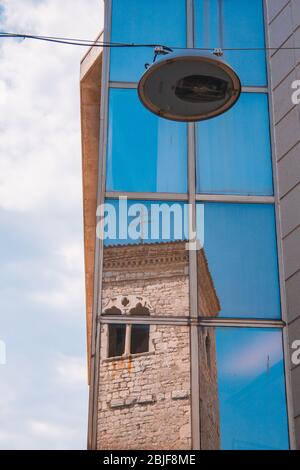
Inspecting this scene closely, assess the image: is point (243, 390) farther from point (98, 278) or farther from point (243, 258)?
point (98, 278)

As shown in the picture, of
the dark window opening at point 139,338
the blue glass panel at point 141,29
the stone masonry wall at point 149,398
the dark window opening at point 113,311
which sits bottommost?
the stone masonry wall at point 149,398

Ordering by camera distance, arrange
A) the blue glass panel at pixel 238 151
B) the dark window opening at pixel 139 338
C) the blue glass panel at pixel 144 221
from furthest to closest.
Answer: the blue glass panel at pixel 238 151
the blue glass panel at pixel 144 221
the dark window opening at pixel 139 338

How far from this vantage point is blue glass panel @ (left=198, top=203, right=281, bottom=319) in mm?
11117

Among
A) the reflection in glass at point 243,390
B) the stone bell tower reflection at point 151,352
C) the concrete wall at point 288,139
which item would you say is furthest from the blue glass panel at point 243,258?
the concrete wall at point 288,139

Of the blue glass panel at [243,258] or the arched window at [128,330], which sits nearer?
the arched window at [128,330]

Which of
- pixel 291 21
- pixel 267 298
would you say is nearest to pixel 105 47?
pixel 291 21

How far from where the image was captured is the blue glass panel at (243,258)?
11.1 m

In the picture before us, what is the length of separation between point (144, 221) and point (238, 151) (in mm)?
1915

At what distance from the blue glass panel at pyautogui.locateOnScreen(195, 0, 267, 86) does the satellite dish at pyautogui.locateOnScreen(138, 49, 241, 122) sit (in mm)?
2957

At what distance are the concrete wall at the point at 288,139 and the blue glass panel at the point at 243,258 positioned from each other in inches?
35.6

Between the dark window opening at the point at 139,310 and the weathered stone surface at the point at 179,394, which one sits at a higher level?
the dark window opening at the point at 139,310

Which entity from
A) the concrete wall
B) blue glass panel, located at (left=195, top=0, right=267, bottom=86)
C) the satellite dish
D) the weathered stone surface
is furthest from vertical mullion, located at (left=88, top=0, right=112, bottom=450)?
the concrete wall

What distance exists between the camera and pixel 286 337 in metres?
11.0

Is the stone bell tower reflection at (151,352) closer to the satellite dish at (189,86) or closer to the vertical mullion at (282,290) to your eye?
the vertical mullion at (282,290)
